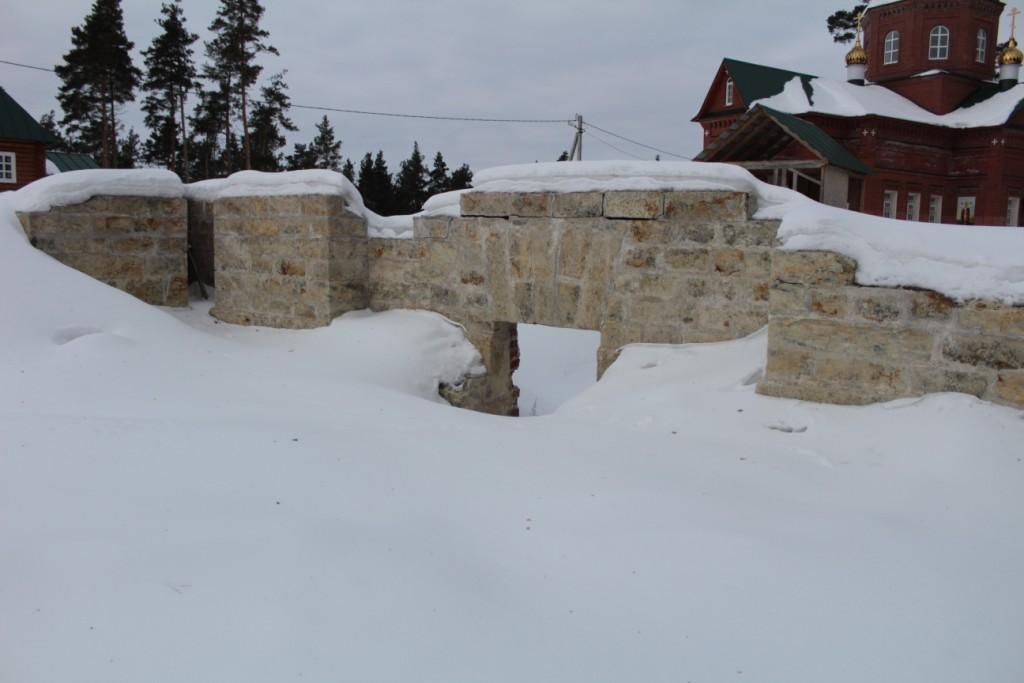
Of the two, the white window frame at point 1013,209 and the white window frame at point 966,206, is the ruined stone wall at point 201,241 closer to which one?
the white window frame at point 966,206

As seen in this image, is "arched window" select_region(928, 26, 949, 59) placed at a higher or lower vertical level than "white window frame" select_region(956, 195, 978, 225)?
higher

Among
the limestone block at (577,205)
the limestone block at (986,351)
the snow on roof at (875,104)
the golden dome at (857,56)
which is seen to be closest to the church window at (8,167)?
the snow on roof at (875,104)

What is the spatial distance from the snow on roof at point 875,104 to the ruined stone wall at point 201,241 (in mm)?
18589

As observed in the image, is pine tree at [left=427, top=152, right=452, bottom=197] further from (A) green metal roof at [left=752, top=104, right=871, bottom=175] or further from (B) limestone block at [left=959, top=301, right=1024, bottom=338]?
(B) limestone block at [left=959, top=301, right=1024, bottom=338]

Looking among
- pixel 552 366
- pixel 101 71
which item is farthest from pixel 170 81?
pixel 552 366

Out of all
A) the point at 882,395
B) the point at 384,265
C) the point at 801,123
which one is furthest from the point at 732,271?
the point at 801,123

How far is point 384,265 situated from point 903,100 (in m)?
23.7

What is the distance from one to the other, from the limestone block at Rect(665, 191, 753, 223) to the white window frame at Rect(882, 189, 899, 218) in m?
20.2

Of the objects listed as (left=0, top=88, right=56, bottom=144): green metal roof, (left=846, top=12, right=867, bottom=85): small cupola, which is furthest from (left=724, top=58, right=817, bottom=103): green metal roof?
(left=0, top=88, right=56, bottom=144): green metal roof

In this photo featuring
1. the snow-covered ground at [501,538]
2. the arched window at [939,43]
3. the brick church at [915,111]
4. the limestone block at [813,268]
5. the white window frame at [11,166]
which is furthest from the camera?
the arched window at [939,43]

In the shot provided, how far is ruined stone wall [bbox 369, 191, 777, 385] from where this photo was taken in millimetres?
4910

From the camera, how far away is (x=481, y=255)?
5883 millimetres

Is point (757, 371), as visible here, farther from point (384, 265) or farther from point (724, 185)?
point (384, 265)

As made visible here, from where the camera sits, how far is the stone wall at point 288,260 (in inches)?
251
